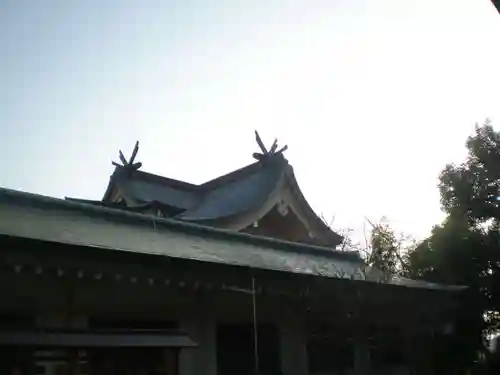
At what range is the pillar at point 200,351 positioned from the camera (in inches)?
309

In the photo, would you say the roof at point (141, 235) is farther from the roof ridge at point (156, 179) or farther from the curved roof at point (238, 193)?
the roof ridge at point (156, 179)

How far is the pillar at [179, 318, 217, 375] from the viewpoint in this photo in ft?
25.7

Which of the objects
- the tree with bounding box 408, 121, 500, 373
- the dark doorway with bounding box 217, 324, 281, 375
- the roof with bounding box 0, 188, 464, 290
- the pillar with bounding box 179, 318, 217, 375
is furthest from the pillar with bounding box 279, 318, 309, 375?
the tree with bounding box 408, 121, 500, 373

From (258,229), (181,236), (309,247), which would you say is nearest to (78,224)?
(181,236)

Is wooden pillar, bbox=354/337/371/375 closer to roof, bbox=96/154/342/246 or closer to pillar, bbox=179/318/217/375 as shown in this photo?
pillar, bbox=179/318/217/375

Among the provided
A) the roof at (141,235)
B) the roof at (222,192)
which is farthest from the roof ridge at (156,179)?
the roof at (141,235)

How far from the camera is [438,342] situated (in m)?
11.4

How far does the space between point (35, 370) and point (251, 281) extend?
10.4 ft

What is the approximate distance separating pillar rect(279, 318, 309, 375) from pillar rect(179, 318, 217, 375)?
5.39ft

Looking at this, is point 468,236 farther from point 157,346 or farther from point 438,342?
point 157,346

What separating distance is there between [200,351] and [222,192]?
9.78 m

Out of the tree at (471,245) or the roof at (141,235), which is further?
the tree at (471,245)

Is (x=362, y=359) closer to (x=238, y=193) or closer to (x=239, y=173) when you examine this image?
(x=238, y=193)

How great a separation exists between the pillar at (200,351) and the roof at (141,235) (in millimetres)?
989
